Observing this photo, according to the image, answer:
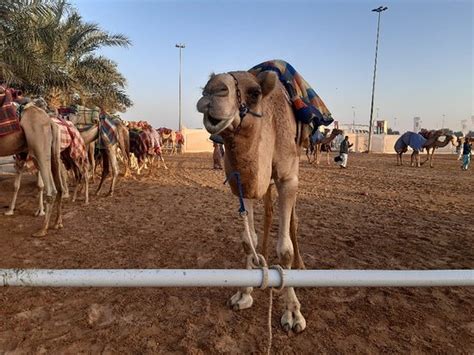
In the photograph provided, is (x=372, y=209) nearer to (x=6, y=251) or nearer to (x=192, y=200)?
(x=192, y=200)

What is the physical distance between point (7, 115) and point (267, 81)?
163 inches

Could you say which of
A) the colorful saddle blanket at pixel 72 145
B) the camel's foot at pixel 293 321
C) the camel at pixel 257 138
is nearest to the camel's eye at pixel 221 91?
the camel at pixel 257 138

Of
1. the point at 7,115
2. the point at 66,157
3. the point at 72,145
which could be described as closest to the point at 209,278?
the point at 7,115

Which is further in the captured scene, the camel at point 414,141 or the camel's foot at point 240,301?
the camel at point 414,141

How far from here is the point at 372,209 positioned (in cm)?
778

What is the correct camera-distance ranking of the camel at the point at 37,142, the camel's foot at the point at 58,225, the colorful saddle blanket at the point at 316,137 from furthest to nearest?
1. the camel's foot at the point at 58,225
2. the camel at the point at 37,142
3. the colorful saddle blanket at the point at 316,137

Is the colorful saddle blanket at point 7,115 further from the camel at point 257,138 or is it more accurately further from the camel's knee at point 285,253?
the camel's knee at point 285,253

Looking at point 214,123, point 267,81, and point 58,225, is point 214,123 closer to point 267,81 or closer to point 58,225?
point 267,81

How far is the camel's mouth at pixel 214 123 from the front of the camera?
75.2 inches

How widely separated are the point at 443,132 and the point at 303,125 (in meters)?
24.1

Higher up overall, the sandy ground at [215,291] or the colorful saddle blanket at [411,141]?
the colorful saddle blanket at [411,141]

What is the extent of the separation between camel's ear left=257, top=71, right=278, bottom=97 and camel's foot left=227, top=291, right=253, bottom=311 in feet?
5.85

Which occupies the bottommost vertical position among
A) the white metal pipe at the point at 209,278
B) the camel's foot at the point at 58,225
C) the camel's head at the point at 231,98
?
the camel's foot at the point at 58,225

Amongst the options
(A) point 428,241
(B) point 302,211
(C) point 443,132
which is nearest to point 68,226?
(B) point 302,211
